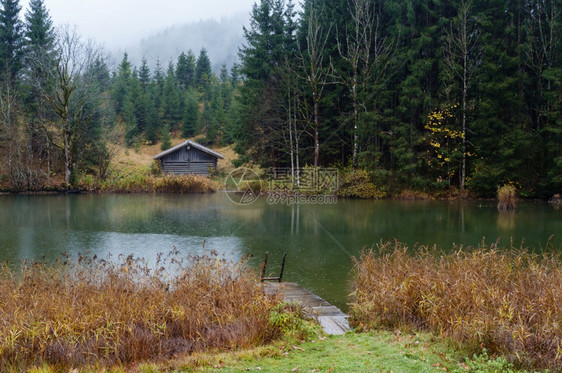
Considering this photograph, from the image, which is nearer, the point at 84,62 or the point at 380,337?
the point at 380,337

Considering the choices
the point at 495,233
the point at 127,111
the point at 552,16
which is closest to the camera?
the point at 495,233

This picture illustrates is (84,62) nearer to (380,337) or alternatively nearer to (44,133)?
(44,133)

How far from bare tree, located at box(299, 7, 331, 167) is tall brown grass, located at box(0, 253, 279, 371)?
24432 mm

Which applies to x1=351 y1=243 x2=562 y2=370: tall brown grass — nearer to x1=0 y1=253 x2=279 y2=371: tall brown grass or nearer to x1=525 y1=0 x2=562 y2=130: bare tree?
x1=0 y1=253 x2=279 y2=371: tall brown grass

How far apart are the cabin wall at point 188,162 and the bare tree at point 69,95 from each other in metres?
7.06

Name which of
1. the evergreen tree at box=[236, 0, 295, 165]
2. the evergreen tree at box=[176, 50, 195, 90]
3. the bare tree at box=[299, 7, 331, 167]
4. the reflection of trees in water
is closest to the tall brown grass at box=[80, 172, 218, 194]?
the evergreen tree at box=[236, 0, 295, 165]

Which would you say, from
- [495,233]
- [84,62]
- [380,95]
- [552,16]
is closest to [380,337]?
[495,233]

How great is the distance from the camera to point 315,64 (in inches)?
1247

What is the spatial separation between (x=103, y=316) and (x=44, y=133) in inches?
1237

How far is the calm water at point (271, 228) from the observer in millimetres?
13000

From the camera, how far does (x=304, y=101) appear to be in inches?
1270

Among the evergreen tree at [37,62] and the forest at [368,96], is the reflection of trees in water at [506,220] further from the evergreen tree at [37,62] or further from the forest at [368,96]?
the evergreen tree at [37,62]

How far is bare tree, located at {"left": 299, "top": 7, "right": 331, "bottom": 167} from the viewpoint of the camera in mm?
31328

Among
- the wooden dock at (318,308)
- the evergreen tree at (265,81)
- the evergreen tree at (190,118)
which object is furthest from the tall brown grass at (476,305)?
the evergreen tree at (190,118)
